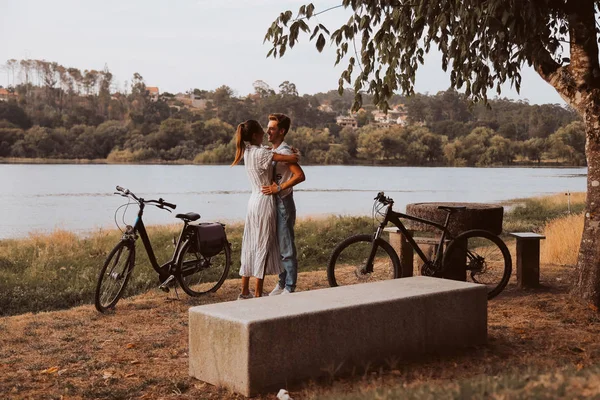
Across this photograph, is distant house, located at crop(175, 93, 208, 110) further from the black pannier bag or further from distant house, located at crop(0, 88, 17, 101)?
the black pannier bag

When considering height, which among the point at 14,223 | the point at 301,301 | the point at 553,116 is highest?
the point at 553,116

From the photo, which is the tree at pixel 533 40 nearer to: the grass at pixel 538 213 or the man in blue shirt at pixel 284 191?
the man in blue shirt at pixel 284 191

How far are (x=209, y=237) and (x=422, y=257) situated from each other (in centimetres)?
253

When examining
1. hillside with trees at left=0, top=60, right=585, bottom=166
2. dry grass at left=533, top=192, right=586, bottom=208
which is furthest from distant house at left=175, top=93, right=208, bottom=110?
dry grass at left=533, top=192, right=586, bottom=208

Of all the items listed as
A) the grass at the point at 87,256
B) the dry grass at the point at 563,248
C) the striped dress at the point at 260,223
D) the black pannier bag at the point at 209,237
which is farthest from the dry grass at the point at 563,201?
the striped dress at the point at 260,223

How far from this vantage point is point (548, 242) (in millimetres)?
14023

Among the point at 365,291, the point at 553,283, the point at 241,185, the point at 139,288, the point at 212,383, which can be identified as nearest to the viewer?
the point at 212,383

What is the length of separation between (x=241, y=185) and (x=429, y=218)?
76719mm

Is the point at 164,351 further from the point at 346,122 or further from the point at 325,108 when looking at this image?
the point at 325,108

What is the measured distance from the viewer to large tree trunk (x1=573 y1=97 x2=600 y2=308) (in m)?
8.37

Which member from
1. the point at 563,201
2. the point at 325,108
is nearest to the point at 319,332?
the point at 563,201

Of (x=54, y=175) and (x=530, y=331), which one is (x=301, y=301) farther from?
(x=54, y=175)

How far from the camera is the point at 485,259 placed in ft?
32.0

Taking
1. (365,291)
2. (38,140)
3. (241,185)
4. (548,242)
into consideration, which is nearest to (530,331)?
(365,291)
